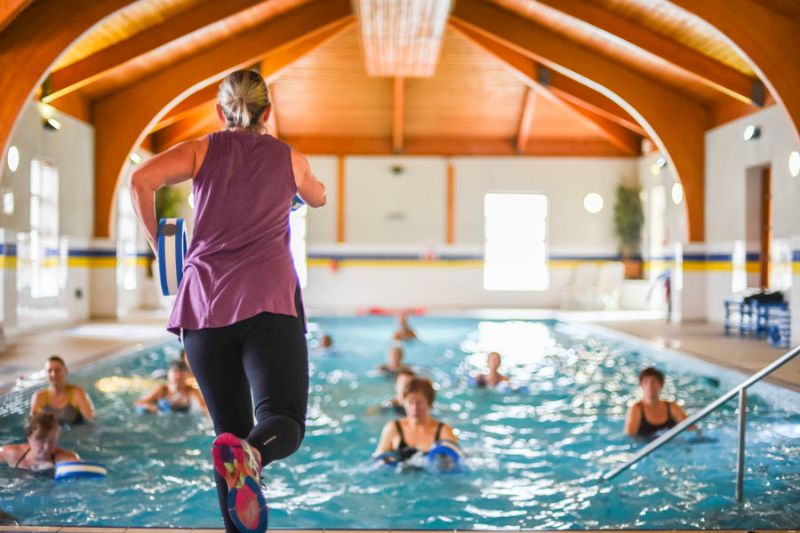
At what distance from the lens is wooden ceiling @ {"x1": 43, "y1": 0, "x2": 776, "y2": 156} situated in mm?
10438

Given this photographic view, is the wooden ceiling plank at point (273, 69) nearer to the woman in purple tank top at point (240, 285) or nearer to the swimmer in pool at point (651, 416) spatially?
the swimmer in pool at point (651, 416)

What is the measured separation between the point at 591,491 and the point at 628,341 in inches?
255

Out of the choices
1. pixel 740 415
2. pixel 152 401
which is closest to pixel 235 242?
pixel 740 415

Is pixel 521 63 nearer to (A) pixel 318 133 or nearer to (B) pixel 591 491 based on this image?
(A) pixel 318 133

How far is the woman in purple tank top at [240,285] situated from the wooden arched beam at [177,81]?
10.5 metres

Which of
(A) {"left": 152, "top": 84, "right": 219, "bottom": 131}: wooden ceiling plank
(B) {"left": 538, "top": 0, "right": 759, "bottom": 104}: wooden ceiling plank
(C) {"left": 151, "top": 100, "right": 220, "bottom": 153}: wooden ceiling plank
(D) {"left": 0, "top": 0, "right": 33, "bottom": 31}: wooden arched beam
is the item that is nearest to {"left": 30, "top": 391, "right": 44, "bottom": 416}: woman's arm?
(D) {"left": 0, "top": 0, "right": 33, "bottom": 31}: wooden arched beam

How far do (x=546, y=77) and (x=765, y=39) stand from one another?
17.1 feet

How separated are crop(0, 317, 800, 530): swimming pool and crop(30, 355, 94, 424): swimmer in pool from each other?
0.41ft

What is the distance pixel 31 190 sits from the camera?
1058cm

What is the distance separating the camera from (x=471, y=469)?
4.89 m

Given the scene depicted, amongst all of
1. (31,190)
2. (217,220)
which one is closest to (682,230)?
(31,190)

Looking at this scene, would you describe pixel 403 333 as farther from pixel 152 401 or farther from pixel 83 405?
pixel 83 405

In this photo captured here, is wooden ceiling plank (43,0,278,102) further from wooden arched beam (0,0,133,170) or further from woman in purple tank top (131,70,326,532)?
woman in purple tank top (131,70,326,532)

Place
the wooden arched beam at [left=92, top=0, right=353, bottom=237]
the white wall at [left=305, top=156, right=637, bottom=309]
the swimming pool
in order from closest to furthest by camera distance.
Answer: the swimming pool < the wooden arched beam at [left=92, top=0, right=353, bottom=237] < the white wall at [left=305, top=156, right=637, bottom=309]
